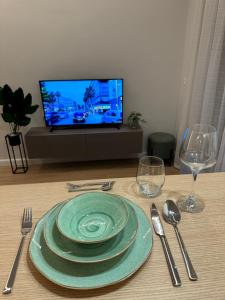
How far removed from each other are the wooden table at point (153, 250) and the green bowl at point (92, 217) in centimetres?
11

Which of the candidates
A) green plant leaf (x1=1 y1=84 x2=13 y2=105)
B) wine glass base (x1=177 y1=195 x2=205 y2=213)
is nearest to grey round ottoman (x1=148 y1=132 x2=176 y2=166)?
green plant leaf (x1=1 y1=84 x2=13 y2=105)

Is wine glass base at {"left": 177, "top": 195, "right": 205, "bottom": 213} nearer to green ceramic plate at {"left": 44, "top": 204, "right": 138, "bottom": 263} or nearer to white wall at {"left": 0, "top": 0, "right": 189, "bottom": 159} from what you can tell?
green ceramic plate at {"left": 44, "top": 204, "right": 138, "bottom": 263}

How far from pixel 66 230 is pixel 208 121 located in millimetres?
1925

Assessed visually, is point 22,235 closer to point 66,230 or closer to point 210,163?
point 66,230

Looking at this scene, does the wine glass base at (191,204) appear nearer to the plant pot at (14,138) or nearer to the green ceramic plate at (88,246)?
the green ceramic plate at (88,246)

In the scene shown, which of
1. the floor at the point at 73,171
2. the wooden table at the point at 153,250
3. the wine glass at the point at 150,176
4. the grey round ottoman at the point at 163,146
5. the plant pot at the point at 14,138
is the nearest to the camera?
the wooden table at the point at 153,250

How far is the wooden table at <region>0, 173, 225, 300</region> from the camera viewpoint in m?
0.47

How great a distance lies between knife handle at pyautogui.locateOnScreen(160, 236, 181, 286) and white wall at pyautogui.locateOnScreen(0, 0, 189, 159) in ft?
7.76

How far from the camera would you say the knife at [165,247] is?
50 cm

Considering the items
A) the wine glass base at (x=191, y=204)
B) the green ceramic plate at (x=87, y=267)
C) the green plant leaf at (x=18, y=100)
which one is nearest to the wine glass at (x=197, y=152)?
the wine glass base at (x=191, y=204)

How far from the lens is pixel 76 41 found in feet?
8.17

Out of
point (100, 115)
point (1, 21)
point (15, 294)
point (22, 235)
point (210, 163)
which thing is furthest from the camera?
point (100, 115)

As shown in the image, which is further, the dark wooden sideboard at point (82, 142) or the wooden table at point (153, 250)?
the dark wooden sideboard at point (82, 142)

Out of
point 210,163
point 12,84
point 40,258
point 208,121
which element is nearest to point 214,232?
point 210,163
